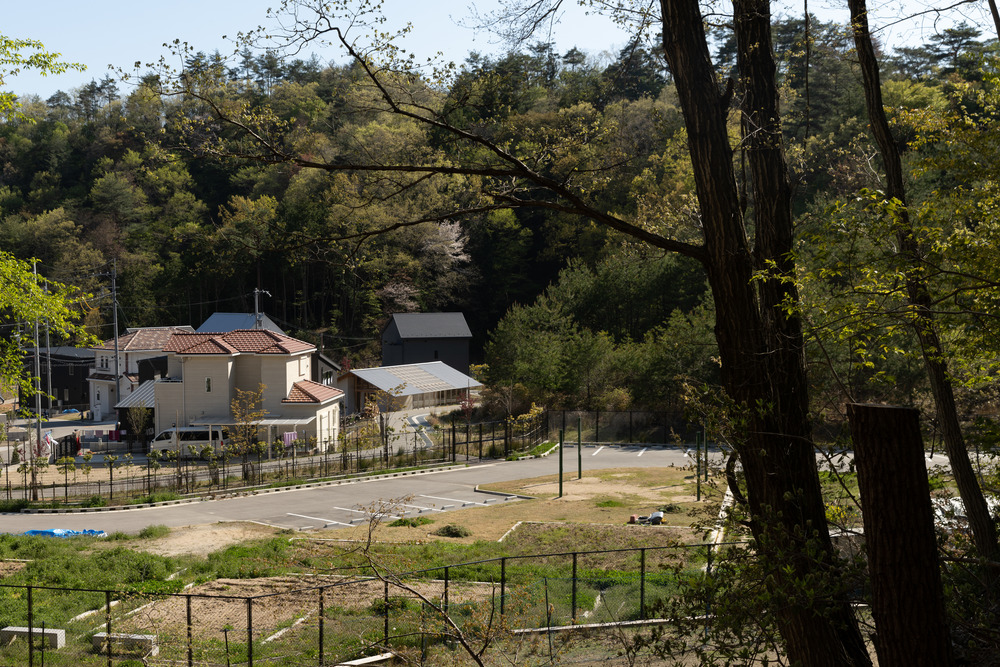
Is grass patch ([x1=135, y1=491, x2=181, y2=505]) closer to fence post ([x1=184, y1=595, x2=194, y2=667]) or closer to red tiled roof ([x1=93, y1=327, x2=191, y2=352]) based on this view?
fence post ([x1=184, y1=595, x2=194, y2=667])

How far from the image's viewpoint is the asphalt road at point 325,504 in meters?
24.9

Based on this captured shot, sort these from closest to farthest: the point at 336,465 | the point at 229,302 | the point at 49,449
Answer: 1. the point at 336,465
2. the point at 49,449
3. the point at 229,302

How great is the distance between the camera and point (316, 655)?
40.0 feet

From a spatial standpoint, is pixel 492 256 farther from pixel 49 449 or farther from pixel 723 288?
pixel 723 288

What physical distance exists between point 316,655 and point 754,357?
9.53 metres

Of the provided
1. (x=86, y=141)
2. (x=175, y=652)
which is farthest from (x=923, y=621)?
(x=86, y=141)

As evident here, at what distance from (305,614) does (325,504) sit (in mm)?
12897

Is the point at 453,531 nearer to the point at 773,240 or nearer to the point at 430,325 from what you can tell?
the point at 773,240

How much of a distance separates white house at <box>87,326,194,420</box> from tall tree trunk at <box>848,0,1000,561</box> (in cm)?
5165

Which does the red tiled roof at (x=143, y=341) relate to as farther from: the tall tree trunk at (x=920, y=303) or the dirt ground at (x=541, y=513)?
the tall tree trunk at (x=920, y=303)

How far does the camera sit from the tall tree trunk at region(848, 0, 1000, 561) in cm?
790

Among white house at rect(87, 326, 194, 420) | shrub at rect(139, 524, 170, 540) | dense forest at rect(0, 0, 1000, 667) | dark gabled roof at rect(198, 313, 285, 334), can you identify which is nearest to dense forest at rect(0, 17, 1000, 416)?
dense forest at rect(0, 0, 1000, 667)

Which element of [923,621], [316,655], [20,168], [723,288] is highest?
[20,168]

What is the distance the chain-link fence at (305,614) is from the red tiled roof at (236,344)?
2523 centimetres
